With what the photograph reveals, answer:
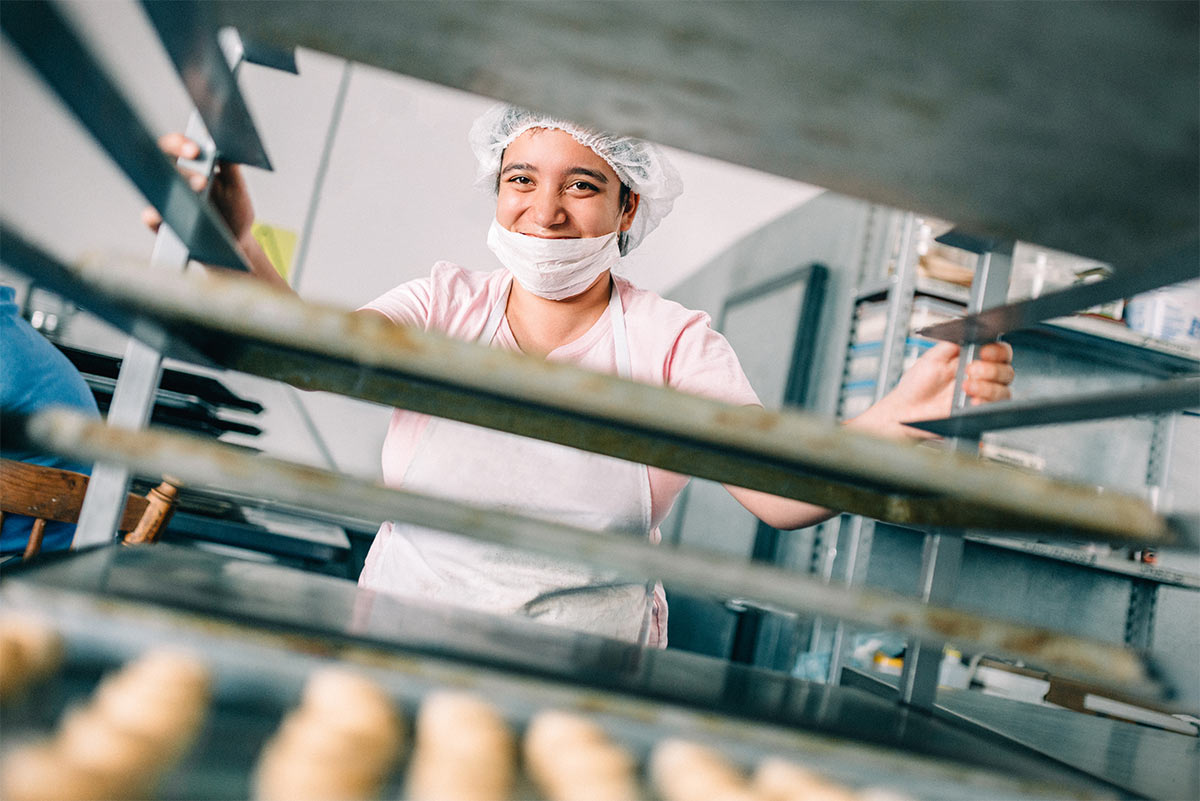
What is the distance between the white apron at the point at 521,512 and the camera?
3.96 feet

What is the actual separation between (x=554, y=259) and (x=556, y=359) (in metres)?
0.16

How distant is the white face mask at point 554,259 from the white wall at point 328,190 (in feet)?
7.63

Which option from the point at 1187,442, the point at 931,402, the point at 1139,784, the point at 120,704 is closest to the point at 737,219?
the point at 1187,442

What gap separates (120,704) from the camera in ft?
1.69

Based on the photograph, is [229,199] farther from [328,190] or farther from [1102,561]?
[328,190]

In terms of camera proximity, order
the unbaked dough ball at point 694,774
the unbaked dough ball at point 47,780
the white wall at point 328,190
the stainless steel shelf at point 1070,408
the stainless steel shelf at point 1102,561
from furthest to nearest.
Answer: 1. the white wall at point 328,190
2. the stainless steel shelf at point 1102,561
3. the stainless steel shelf at point 1070,408
4. the unbaked dough ball at point 694,774
5. the unbaked dough ball at point 47,780

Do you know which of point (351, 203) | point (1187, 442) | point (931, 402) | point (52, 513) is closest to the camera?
point (931, 402)

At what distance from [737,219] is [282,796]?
14.9 feet

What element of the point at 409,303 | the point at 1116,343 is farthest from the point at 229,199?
the point at 1116,343

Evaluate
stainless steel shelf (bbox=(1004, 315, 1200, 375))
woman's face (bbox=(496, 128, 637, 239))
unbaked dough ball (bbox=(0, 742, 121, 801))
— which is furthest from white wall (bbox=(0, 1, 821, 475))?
unbaked dough ball (bbox=(0, 742, 121, 801))

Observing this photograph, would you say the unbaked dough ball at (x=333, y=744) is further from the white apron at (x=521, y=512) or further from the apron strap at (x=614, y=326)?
the apron strap at (x=614, y=326)

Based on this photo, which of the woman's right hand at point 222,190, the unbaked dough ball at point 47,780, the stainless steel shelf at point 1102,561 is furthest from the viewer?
the stainless steel shelf at point 1102,561

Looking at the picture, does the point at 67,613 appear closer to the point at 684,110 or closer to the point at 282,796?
the point at 282,796

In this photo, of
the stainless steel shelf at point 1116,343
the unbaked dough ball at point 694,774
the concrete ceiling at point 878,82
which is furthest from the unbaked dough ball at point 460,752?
the stainless steel shelf at point 1116,343
